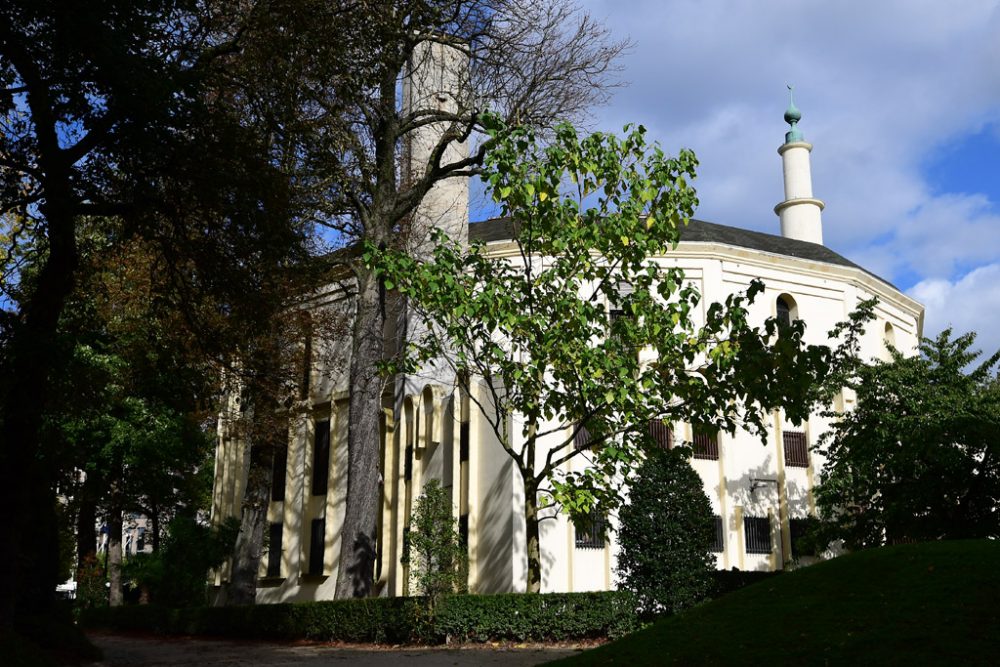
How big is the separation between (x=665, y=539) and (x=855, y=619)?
1015 cm

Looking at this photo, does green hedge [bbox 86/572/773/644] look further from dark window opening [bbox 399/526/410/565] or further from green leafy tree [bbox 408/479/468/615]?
dark window opening [bbox 399/526/410/565]

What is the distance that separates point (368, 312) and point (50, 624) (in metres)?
9.16

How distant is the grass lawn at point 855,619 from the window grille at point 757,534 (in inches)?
642

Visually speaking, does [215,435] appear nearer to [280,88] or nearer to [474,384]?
[474,384]

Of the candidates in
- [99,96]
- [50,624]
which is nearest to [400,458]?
[50,624]

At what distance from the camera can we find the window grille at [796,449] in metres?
28.8

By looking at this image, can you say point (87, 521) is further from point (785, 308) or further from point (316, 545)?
point (785, 308)

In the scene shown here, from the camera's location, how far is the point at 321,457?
33312mm

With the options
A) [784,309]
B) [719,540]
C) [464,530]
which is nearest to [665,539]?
[719,540]

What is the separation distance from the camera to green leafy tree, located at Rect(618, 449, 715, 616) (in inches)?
Result: 755

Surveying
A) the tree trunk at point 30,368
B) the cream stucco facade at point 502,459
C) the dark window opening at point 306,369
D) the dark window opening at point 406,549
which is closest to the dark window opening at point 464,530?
the cream stucco facade at point 502,459

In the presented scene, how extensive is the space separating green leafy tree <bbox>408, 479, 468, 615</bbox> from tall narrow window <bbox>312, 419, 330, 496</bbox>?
26.2 feet

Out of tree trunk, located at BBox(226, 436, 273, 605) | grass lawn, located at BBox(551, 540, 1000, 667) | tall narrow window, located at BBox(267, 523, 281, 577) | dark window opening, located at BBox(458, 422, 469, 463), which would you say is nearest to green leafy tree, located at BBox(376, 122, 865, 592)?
grass lawn, located at BBox(551, 540, 1000, 667)

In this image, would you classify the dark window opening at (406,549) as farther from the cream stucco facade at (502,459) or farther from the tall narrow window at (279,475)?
the tall narrow window at (279,475)
